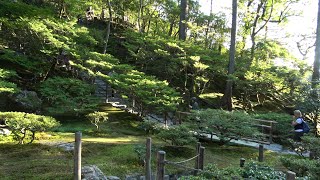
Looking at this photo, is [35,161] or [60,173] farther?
[35,161]

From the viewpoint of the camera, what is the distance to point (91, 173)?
625 centimetres

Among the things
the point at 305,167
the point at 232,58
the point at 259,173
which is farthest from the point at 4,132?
the point at 232,58

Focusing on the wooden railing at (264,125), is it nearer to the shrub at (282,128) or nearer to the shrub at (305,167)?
the shrub at (282,128)

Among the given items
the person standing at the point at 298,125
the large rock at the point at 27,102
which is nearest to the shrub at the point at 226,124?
the person standing at the point at 298,125

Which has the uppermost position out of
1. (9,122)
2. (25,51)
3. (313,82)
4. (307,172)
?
(25,51)

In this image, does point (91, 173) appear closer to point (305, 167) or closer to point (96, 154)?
point (96, 154)

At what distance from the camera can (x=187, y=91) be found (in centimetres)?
1516

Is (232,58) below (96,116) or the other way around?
the other way around

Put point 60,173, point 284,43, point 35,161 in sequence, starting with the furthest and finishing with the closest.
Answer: point 284,43, point 35,161, point 60,173

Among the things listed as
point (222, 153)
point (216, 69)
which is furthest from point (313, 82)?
point (222, 153)

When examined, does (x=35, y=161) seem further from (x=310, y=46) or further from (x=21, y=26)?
(x=310, y=46)

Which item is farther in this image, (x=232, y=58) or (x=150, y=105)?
(x=232, y=58)

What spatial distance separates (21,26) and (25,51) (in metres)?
2.19

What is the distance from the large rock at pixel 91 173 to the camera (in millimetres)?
6137
